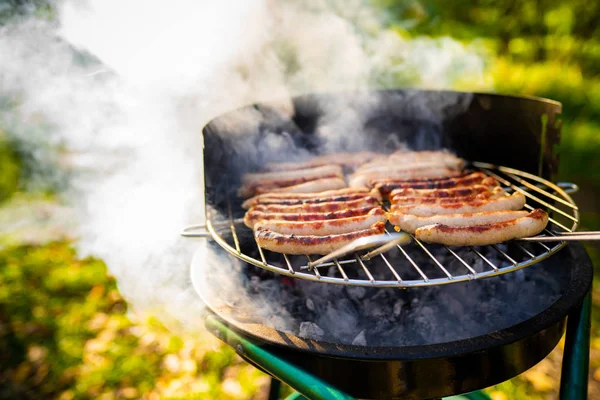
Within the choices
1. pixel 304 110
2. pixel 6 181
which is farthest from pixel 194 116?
pixel 6 181

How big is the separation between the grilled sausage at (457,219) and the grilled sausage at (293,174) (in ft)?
3.02

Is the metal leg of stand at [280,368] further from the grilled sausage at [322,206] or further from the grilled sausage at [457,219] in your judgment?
the grilled sausage at [457,219]

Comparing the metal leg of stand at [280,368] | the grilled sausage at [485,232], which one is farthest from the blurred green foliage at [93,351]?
the grilled sausage at [485,232]

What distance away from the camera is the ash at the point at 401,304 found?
2.40 metres

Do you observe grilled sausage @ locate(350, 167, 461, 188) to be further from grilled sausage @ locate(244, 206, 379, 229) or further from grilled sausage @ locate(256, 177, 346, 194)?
grilled sausage @ locate(244, 206, 379, 229)

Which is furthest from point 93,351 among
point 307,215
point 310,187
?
point 307,215

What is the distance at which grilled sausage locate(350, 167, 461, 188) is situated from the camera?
10.2 feet

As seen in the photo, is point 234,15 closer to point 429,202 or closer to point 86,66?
point 86,66

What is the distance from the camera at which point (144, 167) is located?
4.05 meters

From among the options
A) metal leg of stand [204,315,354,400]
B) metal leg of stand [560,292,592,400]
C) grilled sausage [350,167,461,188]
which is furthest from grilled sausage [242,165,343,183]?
metal leg of stand [560,292,592,400]

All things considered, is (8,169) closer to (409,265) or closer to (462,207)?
(409,265)

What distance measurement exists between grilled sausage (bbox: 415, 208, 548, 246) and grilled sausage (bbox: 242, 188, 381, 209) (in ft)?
2.24

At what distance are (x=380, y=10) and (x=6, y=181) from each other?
7.57 metres

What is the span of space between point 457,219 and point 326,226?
69 cm
